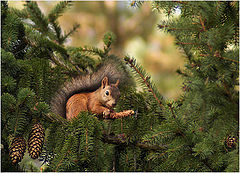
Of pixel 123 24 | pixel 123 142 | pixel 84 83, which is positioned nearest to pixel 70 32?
pixel 84 83

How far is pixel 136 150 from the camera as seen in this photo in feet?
2.85

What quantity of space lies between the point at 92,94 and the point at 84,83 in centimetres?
7

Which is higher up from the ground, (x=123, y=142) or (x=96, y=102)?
(x=96, y=102)

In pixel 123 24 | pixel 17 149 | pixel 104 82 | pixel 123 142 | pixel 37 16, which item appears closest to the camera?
pixel 17 149

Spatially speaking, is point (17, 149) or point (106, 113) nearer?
point (17, 149)

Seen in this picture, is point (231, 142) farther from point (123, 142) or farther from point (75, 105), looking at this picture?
point (75, 105)

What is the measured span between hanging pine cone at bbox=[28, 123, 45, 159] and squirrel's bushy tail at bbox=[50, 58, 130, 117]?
17cm

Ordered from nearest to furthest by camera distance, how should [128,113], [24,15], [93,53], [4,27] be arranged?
[128,113]
[4,27]
[93,53]
[24,15]

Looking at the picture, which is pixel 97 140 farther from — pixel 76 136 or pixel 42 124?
pixel 42 124

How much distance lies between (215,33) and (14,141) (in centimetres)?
58

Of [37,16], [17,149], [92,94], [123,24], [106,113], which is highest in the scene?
[123,24]

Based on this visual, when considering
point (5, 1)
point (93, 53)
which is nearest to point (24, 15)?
point (5, 1)

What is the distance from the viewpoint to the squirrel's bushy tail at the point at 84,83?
97cm

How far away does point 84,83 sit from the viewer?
1.02 meters
